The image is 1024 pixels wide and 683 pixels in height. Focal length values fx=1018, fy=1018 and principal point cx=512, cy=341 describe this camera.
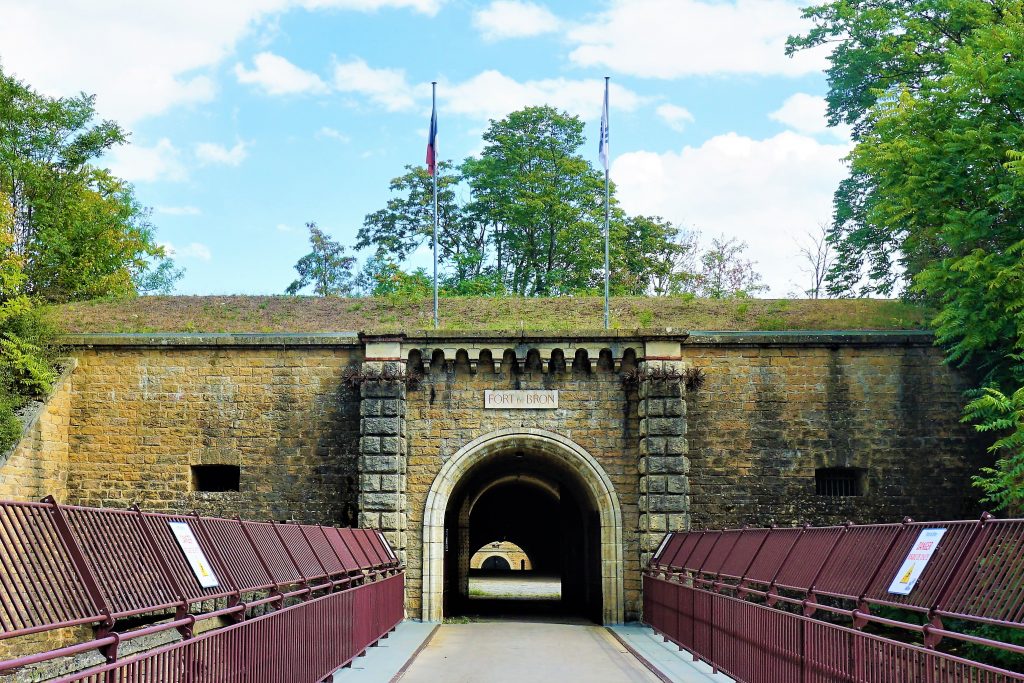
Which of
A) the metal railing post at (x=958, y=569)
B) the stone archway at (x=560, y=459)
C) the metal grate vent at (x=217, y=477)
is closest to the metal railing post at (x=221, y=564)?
the metal railing post at (x=958, y=569)

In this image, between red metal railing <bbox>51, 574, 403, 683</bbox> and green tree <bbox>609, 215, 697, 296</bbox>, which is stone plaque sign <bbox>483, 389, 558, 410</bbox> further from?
green tree <bbox>609, 215, 697, 296</bbox>

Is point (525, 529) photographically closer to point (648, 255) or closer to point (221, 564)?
point (648, 255)

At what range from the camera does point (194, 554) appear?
8.02 meters

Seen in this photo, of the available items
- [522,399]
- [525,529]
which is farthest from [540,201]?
[522,399]

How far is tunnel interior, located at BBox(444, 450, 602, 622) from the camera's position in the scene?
21.5 m

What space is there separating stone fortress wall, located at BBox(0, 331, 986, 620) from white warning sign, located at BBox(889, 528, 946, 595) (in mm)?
11005

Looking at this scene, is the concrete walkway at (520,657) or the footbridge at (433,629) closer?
the footbridge at (433,629)

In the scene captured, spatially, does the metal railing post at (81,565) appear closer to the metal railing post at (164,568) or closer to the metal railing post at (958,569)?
the metal railing post at (164,568)

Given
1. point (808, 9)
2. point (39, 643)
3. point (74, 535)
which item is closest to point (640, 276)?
point (808, 9)

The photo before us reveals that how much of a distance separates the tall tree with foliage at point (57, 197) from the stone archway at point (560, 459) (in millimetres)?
18495

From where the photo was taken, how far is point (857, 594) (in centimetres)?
770

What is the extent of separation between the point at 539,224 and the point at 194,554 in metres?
31.2

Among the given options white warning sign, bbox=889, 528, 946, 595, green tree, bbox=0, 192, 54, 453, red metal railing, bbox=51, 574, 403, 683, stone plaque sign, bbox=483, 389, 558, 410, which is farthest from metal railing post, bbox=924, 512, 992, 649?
green tree, bbox=0, 192, 54, 453

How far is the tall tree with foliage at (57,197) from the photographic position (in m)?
31.3
